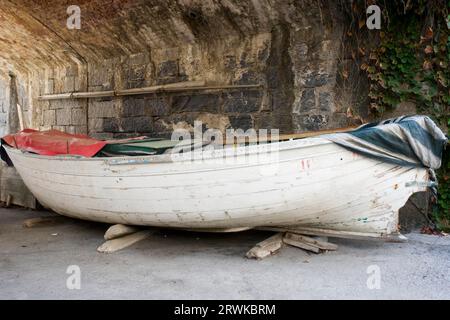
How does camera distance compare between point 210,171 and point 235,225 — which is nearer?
point 210,171

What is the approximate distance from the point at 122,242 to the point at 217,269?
110cm

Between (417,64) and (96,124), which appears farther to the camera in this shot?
(96,124)

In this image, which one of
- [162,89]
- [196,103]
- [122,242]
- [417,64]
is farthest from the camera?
[162,89]

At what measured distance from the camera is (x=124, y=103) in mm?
6285

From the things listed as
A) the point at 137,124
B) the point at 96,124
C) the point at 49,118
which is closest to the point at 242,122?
the point at 137,124

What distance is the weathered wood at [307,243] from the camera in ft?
11.8

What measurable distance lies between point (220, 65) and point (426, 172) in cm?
279

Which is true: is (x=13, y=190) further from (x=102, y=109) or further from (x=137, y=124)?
(x=137, y=124)

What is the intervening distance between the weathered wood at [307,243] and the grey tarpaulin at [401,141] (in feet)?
2.99

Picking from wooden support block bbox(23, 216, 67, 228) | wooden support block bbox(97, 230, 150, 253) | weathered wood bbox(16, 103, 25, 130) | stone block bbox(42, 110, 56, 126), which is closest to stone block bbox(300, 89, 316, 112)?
wooden support block bbox(97, 230, 150, 253)

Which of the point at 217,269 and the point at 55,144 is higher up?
the point at 55,144

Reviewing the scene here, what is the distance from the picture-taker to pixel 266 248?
3.53 metres
